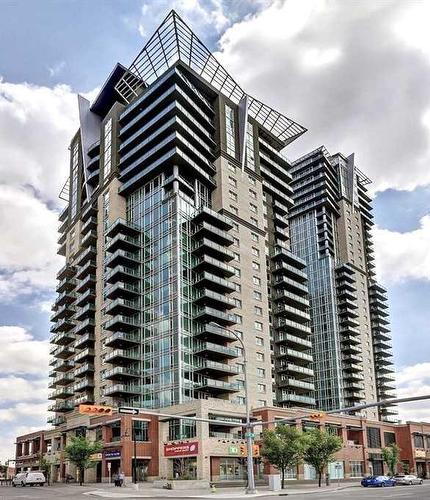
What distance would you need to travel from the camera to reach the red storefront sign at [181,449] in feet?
227

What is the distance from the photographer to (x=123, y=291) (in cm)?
8750

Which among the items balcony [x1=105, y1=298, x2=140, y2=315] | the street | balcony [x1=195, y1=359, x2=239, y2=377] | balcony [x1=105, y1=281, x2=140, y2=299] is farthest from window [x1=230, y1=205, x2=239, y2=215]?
the street

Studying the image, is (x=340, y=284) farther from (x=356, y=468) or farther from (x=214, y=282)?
(x=214, y=282)

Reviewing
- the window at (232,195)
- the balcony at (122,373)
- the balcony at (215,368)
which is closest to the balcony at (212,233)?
the window at (232,195)

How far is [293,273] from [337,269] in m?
31.5

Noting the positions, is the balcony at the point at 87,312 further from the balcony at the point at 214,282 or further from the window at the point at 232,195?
the window at the point at 232,195

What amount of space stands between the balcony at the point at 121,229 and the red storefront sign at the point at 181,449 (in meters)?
34.6

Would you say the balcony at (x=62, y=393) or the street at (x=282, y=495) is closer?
the street at (x=282, y=495)

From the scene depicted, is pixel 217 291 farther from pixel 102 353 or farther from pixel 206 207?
pixel 102 353

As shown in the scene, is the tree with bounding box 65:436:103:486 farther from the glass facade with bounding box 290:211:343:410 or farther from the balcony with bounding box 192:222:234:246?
the glass facade with bounding box 290:211:343:410

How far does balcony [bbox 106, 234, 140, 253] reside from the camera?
9025 cm

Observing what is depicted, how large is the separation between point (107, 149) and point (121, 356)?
1517 inches

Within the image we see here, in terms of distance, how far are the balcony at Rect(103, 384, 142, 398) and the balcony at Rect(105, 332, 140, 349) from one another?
6.26 meters

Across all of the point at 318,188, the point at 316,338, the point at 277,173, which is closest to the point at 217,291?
the point at 277,173
